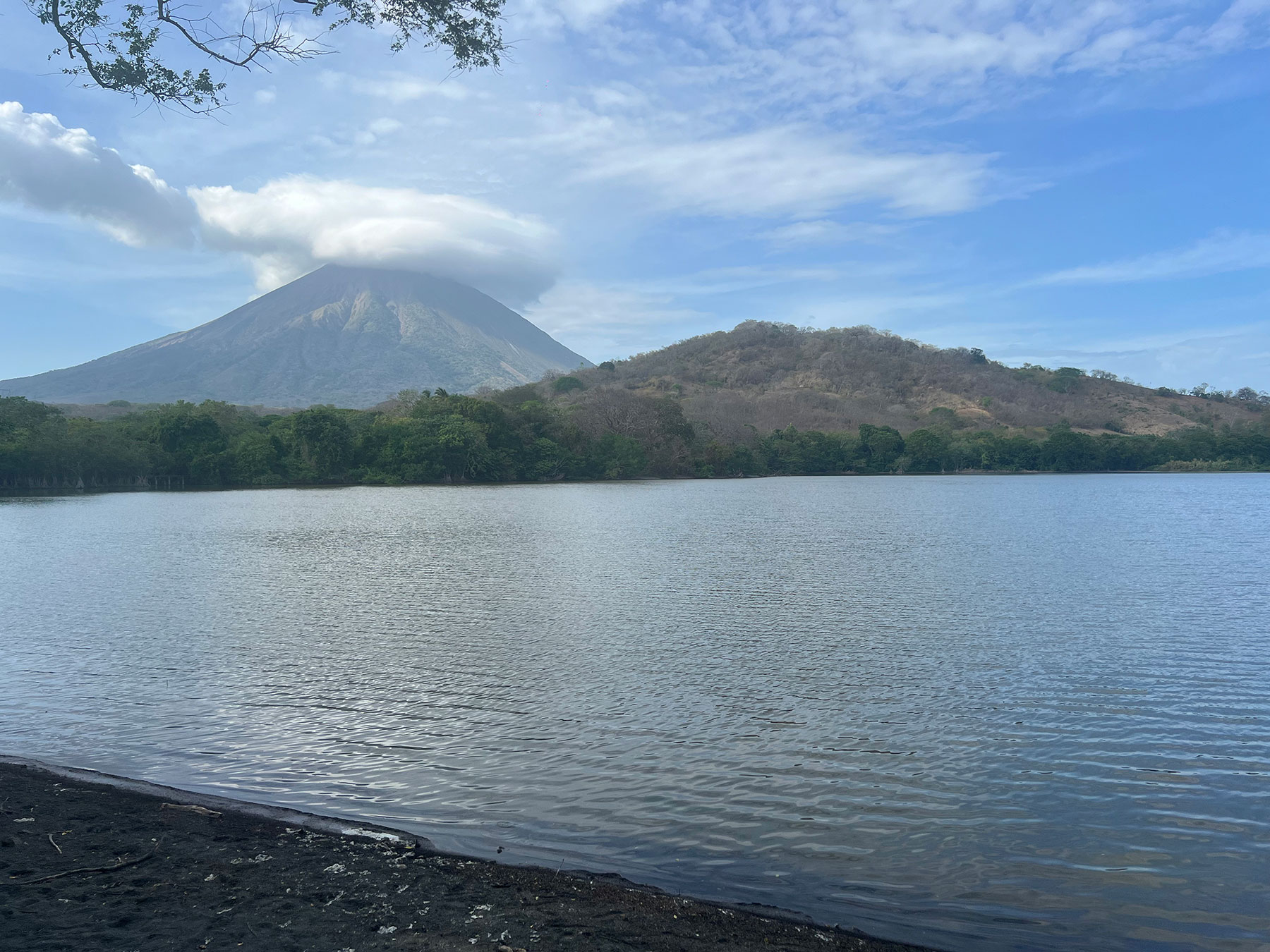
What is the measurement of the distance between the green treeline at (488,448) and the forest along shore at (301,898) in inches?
3193

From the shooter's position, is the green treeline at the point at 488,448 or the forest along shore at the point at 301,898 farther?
the green treeline at the point at 488,448

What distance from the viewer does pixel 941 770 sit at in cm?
815

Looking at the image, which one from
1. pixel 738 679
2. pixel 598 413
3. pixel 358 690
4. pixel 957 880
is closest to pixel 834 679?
pixel 738 679

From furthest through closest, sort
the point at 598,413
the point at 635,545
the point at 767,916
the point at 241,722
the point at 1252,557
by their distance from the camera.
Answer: the point at 598,413
the point at 635,545
the point at 1252,557
the point at 241,722
the point at 767,916

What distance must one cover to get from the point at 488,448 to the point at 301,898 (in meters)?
87.2

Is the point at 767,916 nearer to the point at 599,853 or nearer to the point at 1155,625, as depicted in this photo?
the point at 599,853

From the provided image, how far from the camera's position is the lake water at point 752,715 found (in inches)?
243

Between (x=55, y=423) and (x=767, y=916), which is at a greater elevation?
(x=55, y=423)

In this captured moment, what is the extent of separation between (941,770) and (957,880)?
2.26 metres

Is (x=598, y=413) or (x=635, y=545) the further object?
(x=598, y=413)

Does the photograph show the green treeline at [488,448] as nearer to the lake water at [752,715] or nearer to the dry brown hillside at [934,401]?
the dry brown hillside at [934,401]

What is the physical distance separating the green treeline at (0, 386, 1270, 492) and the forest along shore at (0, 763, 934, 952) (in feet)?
266

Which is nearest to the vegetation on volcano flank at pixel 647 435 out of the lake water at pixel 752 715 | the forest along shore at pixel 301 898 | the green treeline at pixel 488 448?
the green treeline at pixel 488 448

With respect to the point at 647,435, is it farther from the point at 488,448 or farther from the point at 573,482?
the point at 488,448
